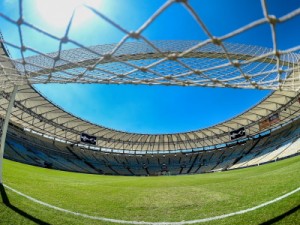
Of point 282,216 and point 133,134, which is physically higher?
point 133,134

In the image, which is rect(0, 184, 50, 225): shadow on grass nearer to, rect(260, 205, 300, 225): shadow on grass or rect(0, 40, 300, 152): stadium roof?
rect(260, 205, 300, 225): shadow on grass

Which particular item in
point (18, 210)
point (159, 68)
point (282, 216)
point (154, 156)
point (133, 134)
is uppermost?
point (133, 134)

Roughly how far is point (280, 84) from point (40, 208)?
7.39 meters

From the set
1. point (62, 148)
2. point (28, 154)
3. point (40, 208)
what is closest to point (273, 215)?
point (40, 208)

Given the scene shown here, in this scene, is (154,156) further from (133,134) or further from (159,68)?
(159,68)

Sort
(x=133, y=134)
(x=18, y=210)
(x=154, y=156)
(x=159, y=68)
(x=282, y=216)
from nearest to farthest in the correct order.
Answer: (x=282, y=216)
(x=18, y=210)
(x=159, y=68)
(x=133, y=134)
(x=154, y=156)

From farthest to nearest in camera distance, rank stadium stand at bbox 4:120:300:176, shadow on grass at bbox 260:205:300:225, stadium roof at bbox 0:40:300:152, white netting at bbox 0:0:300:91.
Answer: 1. stadium roof at bbox 0:40:300:152
2. stadium stand at bbox 4:120:300:176
3. shadow on grass at bbox 260:205:300:225
4. white netting at bbox 0:0:300:91

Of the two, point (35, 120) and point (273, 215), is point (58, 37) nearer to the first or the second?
point (273, 215)

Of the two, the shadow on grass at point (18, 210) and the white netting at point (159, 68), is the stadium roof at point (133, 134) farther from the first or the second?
the shadow on grass at point (18, 210)

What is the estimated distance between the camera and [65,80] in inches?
322

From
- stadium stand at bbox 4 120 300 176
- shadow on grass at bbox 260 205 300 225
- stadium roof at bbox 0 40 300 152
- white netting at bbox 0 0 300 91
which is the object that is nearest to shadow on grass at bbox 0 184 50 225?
white netting at bbox 0 0 300 91

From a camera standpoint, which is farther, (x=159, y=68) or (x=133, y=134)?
(x=133, y=134)

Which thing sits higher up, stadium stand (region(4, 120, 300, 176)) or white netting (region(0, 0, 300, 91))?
white netting (region(0, 0, 300, 91))

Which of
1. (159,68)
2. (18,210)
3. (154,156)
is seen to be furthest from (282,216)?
(154,156)
